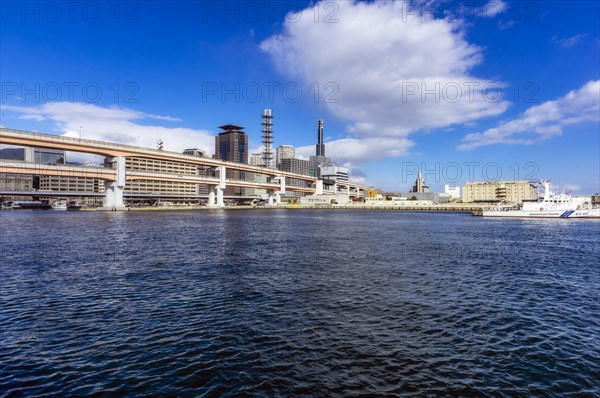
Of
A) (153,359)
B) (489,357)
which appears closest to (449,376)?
(489,357)

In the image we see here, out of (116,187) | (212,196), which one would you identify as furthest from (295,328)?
(212,196)

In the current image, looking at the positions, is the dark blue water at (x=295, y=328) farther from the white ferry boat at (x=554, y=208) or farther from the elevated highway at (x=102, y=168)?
the white ferry boat at (x=554, y=208)

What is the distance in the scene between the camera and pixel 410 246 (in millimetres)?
38812

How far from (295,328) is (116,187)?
11538cm

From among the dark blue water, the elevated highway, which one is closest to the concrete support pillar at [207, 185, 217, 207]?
the elevated highway

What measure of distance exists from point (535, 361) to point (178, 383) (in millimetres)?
12105

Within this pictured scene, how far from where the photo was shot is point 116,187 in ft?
361

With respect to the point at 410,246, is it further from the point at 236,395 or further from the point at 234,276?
the point at 236,395

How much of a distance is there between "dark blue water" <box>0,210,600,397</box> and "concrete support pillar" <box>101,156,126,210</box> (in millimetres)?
89281

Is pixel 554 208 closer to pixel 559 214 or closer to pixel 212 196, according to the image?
pixel 559 214

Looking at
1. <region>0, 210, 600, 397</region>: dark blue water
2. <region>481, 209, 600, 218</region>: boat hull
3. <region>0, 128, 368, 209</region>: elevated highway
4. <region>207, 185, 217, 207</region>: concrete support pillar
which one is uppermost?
<region>0, 128, 368, 209</region>: elevated highway

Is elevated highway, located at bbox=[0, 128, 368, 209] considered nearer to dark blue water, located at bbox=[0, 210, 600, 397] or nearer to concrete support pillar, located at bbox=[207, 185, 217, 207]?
concrete support pillar, located at bbox=[207, 185, 217, 207]

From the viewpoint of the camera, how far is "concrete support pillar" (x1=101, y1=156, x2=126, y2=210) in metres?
107

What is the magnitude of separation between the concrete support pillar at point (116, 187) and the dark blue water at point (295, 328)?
89.3 meters
